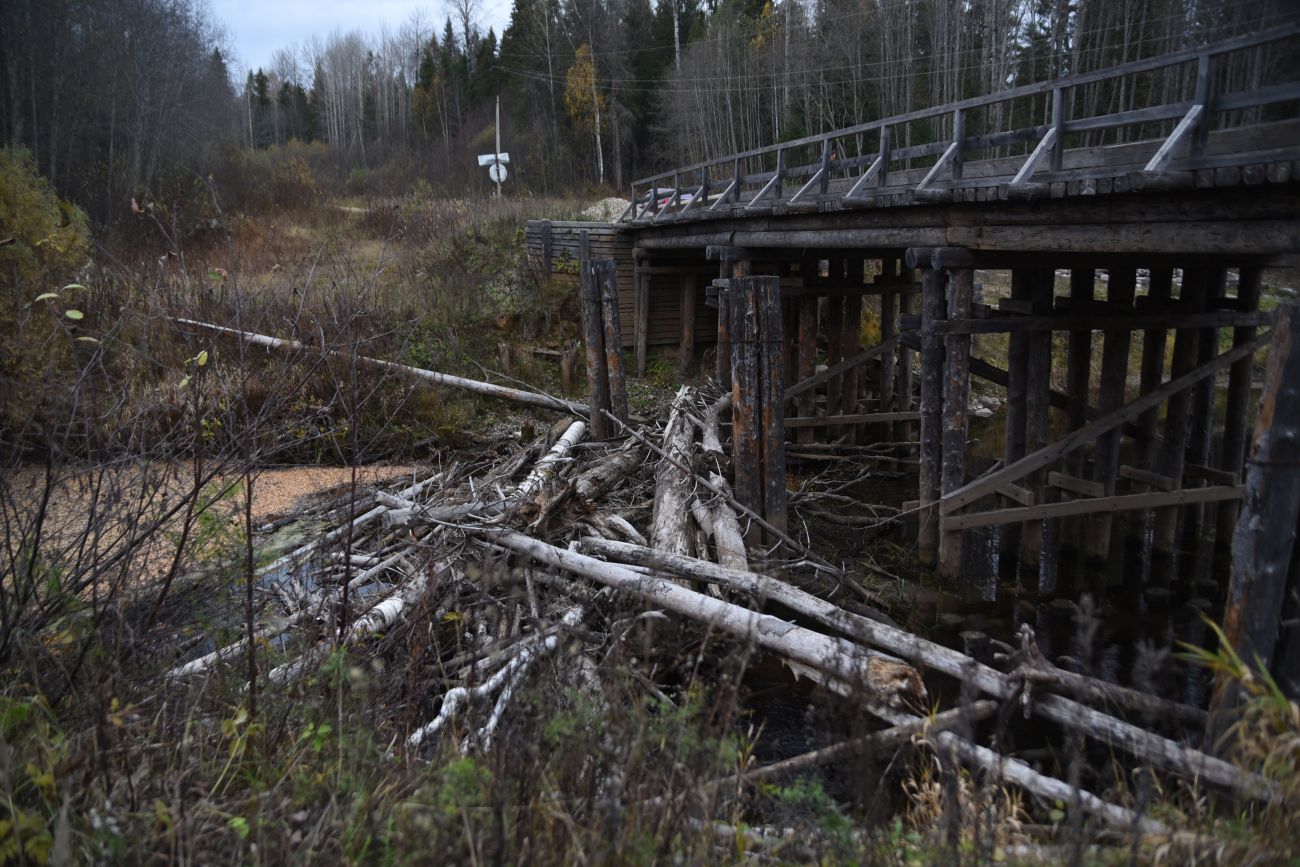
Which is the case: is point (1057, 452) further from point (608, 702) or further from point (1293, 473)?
point (608, 702)

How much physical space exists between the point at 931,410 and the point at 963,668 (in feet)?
13.6

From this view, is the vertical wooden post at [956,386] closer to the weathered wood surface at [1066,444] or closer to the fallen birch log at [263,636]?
the weathered wood surface at [1066,444]

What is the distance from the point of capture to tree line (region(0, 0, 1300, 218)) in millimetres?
18484

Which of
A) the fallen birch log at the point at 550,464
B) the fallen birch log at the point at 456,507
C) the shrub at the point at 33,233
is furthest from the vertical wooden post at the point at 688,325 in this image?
the shrub at the point at 33,233

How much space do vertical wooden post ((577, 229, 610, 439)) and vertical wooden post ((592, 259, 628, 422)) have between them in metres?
0.07

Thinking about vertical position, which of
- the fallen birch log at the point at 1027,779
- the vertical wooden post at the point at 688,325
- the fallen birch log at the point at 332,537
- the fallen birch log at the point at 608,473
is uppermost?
the vertical wooden post at the point at 688,325

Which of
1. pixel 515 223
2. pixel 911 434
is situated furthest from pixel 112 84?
pixel 911 434

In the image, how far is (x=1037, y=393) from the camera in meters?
8.35

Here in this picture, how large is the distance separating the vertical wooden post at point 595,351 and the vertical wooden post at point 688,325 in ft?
18.3

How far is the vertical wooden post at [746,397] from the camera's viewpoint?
7637mm

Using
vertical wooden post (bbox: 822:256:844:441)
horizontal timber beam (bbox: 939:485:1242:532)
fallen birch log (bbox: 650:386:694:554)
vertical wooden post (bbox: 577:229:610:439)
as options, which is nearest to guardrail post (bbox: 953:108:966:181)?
horizontal timber beam (bbox: 939:485:1242:532)

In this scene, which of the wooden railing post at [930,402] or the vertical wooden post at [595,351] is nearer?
the wooden railing post at [930,402]

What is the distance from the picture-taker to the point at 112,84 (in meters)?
20.1

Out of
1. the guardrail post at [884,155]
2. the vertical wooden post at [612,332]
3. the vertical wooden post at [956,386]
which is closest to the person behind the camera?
the vertical wooden post at [956,386]
